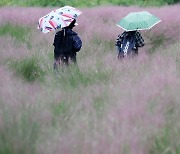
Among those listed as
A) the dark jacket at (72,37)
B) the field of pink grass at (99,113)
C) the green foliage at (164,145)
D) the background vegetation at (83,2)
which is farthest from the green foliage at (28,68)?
the background vegetation at (83,2)

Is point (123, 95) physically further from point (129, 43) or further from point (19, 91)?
point (129, 43)

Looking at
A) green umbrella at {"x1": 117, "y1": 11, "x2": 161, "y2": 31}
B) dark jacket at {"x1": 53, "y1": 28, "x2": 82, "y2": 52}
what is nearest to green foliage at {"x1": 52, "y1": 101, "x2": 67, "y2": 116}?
dark jacket at {"x1": 53, "y1": 28, "x2": 82, "y2": 52}

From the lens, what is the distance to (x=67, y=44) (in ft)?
17.8

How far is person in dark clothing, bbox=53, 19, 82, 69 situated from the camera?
5.38 meters

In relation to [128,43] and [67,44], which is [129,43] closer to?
[128,43]

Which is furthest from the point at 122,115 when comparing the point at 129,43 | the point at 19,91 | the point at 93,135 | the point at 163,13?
the point at 163,13

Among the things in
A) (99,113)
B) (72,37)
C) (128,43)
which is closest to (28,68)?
(72,37)

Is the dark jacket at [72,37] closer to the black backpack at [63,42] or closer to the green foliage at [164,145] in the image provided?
the black backpack at [63,42]

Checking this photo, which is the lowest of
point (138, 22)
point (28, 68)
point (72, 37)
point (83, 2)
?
point (83, 2)

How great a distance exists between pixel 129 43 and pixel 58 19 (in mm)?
1166

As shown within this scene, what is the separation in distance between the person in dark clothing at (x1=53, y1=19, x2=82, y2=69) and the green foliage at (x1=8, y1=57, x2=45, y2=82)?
0.38 m

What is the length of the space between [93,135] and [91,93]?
0.96 meters

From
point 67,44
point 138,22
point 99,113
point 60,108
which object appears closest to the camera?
point 99,113

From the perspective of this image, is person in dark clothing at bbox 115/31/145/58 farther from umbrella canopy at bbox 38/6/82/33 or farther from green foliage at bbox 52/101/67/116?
green foliage at bbox 52/101/67/116
